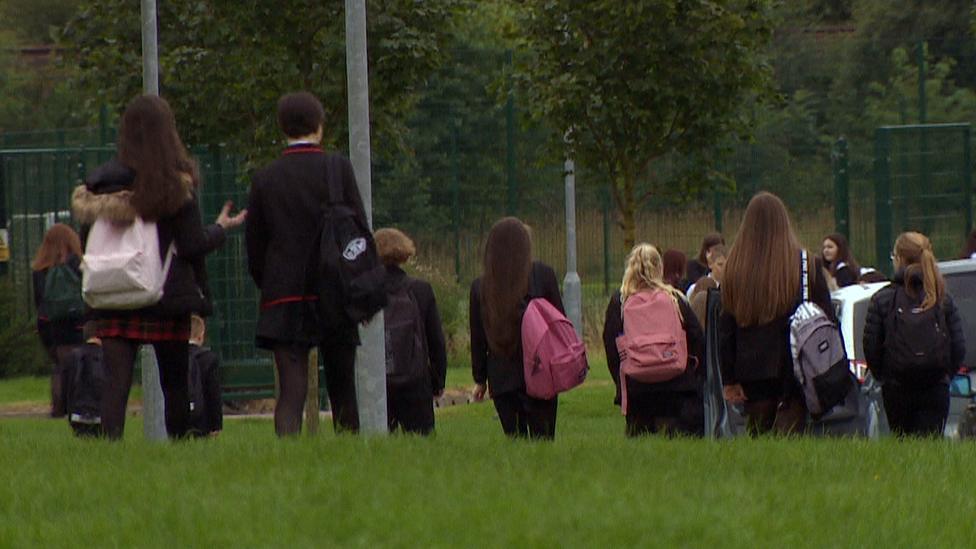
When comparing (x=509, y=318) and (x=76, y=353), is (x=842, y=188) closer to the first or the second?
(x=76, y=353)

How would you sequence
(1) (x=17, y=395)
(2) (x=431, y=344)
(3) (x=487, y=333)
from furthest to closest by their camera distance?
(1) (x=17, y=395) < (2) (x=431, y=344) < (3) (x=487, y=333)

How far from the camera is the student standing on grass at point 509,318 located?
1044 centimetres

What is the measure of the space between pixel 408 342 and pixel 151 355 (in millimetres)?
4412

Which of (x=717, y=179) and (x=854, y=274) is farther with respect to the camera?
(x=717, y=179)

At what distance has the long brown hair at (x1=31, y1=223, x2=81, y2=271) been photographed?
51.5ft

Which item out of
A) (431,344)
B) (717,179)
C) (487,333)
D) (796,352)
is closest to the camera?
(796,352)

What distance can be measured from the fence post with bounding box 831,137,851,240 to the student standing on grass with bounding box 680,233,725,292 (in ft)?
23.5

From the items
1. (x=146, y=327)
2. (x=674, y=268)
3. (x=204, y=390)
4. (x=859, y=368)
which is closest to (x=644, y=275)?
(x=859, y=368)

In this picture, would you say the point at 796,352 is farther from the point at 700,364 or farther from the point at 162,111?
the point at 162,111

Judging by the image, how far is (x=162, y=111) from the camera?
8.58 metres

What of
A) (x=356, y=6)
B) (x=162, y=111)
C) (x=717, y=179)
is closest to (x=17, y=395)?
(x=717, y=179)

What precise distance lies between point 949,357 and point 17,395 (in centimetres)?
1350

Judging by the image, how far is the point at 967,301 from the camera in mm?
12312

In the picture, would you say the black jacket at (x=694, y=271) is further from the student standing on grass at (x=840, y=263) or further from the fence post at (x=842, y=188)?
the fence post at (x=842, y=188)
